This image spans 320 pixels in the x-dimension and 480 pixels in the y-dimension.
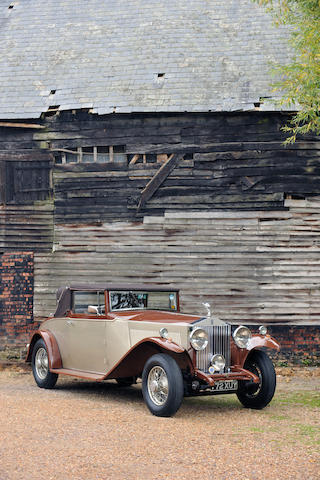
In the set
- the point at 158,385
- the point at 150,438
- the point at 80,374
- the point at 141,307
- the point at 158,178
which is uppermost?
the point at 158,178

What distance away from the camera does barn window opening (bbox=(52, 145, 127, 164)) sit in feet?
45.7

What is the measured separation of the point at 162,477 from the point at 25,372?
7806 millimetres

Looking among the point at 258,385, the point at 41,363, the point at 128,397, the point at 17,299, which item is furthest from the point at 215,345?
the point at 17,299

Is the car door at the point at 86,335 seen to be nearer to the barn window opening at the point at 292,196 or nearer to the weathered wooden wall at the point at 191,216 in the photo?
the weathered wooden wall at the point at 191,216

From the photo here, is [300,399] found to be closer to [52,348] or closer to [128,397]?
[128,397]

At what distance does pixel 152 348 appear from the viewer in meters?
8.14

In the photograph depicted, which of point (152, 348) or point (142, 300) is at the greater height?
point (142, 300)

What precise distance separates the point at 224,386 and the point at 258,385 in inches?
25.0

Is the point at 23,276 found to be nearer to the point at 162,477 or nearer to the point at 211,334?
the point at 211,334

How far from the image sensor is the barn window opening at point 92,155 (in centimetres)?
1394

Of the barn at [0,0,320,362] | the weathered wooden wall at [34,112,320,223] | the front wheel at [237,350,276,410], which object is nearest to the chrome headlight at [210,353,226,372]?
the front wheel at [237,350,276,410]

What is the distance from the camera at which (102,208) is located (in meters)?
13.8

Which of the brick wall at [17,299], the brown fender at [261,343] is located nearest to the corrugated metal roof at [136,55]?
the brick wall at [17,299]

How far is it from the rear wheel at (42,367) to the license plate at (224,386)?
10.1 feet
